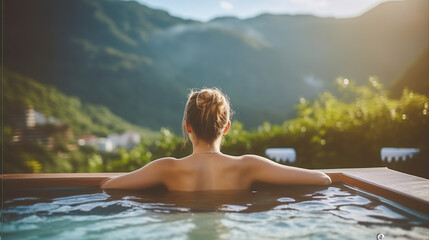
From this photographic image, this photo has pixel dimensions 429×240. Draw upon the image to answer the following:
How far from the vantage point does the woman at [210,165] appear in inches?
93.2

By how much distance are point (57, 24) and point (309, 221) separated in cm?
2193

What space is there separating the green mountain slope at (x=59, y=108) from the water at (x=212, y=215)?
13.6 meters

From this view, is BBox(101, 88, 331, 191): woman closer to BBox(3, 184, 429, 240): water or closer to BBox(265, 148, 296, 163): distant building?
BBox(3, 184, 429, 240): water

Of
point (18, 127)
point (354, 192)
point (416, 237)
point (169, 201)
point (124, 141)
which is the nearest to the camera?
point (416, 237)

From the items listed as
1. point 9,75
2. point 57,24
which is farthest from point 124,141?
point 57,24

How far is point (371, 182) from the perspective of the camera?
2461 millimetres

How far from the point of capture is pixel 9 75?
17141 mm

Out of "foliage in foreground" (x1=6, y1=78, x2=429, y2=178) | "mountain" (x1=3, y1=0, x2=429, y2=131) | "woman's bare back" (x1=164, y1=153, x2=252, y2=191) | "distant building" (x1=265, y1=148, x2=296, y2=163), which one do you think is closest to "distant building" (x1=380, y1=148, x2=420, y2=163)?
"foliage in foreground" (x1=6, y1=78, x2=429, y2=178)

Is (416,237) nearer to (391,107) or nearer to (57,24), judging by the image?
(391,107)

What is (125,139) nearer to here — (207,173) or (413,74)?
(413,74)

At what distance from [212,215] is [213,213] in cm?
3

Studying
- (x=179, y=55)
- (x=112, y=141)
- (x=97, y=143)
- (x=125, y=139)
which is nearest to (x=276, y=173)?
(x=97, y=143)

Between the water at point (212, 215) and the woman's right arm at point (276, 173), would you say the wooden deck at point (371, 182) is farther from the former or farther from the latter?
the woman's right arm at point (276, 173)

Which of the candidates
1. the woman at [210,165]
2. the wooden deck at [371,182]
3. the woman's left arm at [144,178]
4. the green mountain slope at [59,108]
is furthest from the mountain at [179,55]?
the woman's left arm at [144,178]
